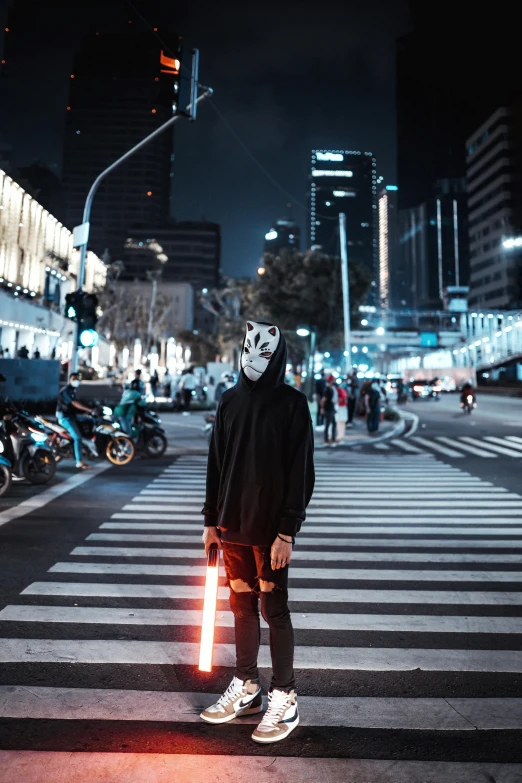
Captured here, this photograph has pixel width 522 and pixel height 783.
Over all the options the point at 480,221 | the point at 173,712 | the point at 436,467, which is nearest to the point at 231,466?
the point at 173,712

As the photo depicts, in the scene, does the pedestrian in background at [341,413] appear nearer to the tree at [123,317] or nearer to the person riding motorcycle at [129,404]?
the person riding motorcycle at [129,404]

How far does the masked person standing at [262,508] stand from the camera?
3.20 m

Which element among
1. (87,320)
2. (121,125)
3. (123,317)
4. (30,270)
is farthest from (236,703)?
(121,125)

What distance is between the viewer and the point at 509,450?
691 inches

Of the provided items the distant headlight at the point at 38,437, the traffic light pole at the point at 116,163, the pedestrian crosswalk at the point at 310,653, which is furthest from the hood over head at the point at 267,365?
the traffic light pole at the point at 116,163

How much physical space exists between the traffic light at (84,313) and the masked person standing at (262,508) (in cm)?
1084

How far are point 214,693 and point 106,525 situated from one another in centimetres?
478

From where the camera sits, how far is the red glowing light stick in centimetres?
336

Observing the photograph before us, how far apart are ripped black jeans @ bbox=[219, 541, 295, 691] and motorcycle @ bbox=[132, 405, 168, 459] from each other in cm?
1198

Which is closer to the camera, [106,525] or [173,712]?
[173,712]

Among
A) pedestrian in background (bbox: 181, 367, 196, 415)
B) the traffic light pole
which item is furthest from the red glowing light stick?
pedestrian in background (bbox: 181, 367, 196, 415)

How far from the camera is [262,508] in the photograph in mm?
3201

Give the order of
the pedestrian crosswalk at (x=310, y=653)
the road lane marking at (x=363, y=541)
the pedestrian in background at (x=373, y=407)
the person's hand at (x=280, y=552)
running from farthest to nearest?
the pedestrian in background at (x=373, y=407), the road lane marking at (x=363, y=541), the person's hand at (x=280, y=552), the pedestrian crosswalk at (x=310, y=653)

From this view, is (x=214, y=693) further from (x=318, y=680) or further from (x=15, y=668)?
(x=15, y=668)
